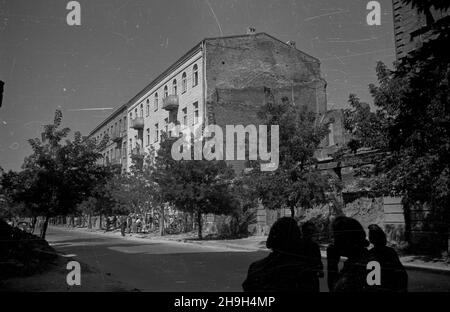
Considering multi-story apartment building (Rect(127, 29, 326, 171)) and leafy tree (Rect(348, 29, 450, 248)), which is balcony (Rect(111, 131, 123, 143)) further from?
leafy tree (Rect(348, 29, 450, 248))

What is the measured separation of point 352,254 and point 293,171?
1378 cm

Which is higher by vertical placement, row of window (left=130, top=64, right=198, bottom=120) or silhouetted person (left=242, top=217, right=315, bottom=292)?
row of window (left=130, top=64, right=198, bottom=120)

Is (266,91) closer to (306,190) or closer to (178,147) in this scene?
(178,147)

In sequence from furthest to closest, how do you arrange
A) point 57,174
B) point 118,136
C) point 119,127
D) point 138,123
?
point 119,127 → point 118,136 → point 138,123 → point 57,174

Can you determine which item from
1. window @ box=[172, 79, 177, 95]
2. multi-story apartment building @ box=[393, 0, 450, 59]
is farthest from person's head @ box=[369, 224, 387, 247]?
window @ box=[172, 79, 177, 95]

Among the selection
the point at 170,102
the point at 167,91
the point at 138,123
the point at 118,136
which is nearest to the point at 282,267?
the point at 170,102

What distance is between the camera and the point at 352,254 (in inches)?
128

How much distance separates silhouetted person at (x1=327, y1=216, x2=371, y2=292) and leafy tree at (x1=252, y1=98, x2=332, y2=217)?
13238 millimetres

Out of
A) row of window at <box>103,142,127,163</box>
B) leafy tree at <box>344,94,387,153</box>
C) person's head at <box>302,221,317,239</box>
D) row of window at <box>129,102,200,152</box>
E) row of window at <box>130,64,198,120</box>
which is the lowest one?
person's head at <box>302,221,317,239</box>

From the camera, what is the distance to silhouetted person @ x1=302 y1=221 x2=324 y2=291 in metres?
3.40

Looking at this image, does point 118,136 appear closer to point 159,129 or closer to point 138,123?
point 138,123

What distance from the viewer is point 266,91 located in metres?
32.9

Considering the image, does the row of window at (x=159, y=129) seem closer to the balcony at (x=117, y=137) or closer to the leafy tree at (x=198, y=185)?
the balcony at (x=117, y=137)
